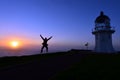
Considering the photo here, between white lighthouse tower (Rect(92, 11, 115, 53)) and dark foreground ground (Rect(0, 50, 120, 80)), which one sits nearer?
dark foreground ground (Rect(0, 50, 120, 80))

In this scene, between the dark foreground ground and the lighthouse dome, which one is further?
the lighthouse dome

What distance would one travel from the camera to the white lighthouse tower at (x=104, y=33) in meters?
43.2

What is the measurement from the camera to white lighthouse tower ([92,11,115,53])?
43.2 m

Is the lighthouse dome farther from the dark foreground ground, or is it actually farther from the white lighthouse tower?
the dark foreground ground

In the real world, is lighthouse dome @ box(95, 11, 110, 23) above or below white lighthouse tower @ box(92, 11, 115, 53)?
above

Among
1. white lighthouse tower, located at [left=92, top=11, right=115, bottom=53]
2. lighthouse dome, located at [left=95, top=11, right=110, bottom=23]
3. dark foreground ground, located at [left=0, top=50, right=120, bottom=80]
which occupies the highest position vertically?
lighthouse dome, located at [left=95, top=11, right=110, bottom=23]

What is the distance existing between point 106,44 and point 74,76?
31.8 meters

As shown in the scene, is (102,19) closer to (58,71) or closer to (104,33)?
(104,33)

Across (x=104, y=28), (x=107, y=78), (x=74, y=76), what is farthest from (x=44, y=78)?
(x=104, y=28)

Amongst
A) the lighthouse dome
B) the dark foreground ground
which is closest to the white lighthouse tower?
the lighthouse dome

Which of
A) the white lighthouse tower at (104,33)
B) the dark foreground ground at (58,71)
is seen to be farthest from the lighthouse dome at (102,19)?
the dark foreground ground at (58,71)

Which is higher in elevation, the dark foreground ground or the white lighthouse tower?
the white lighthouse tower

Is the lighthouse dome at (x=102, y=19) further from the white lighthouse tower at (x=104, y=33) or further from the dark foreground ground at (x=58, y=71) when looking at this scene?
the dark foreground ground at (x=58, y=71)

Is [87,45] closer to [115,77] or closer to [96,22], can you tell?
[96,22]
